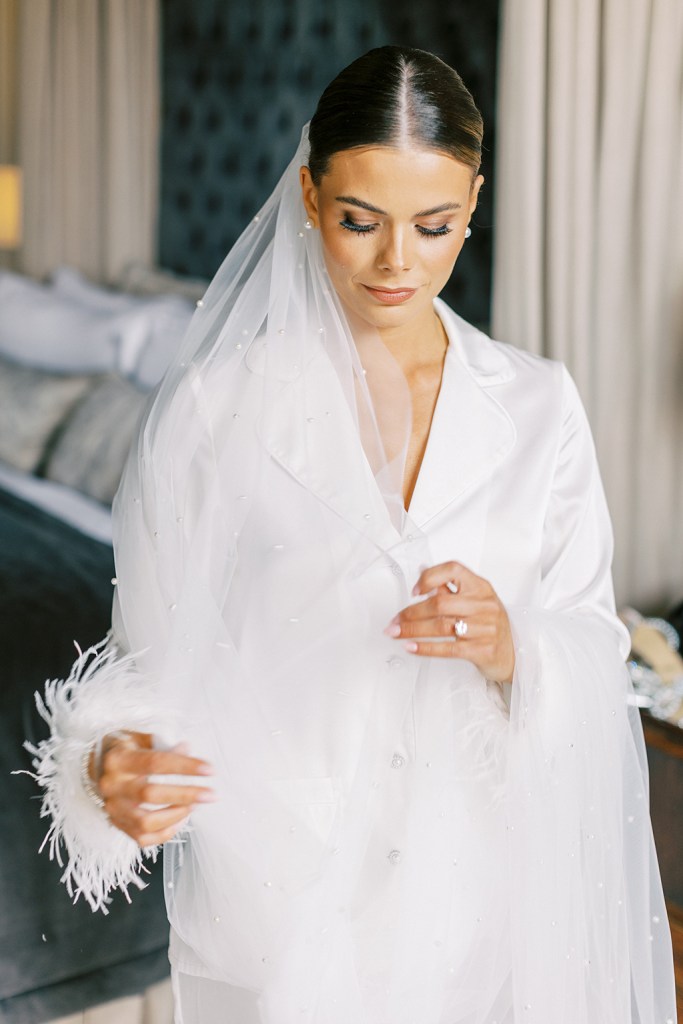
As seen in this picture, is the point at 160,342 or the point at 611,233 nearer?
the point at 611,233

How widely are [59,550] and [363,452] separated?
1406 millimetres

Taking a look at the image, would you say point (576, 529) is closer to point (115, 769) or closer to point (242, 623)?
point (242, 623)

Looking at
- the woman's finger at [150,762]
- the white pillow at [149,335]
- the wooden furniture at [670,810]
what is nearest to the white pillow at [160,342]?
the white pillow at [149,335]

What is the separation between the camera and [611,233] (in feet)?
7.93

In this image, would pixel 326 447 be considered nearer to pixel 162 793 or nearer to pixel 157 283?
pixel 162 793

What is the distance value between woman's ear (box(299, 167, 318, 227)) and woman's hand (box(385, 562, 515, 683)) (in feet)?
1.42

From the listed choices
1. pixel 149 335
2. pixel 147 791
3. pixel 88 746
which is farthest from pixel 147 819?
pixel 149 335

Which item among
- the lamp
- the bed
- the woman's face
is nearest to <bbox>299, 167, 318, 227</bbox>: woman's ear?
the woman's face

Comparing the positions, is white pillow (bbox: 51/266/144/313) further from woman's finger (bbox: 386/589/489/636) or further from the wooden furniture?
woman's finger (bbox: 386/589/489/636)

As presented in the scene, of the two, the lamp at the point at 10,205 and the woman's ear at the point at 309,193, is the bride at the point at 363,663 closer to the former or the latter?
the woman's ear at the point at 309,193

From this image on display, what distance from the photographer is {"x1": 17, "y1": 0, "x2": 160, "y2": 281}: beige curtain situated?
4410mm

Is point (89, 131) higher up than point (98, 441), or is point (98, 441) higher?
point (89, 131)

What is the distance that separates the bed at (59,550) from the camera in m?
1.80

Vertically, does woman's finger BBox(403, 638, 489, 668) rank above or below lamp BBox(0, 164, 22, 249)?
below
